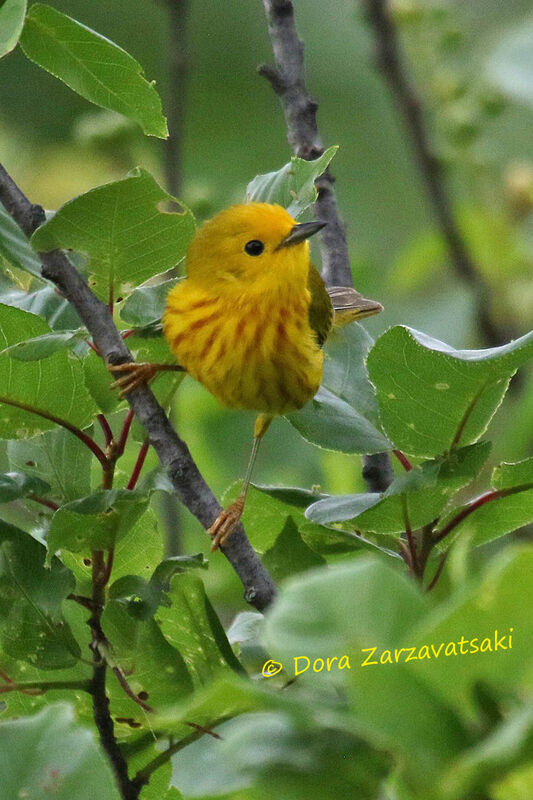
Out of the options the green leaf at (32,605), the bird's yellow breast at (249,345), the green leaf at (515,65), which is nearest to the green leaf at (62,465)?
the green leaf at (32,605)

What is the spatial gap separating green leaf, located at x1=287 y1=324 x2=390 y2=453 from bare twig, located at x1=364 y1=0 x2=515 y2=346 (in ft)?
5.19

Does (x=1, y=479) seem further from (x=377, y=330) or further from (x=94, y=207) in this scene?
(x=377, y=330)

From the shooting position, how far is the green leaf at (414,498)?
51.4 inches

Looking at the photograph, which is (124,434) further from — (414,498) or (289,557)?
(414,498)

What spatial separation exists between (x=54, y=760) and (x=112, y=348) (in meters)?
0.61

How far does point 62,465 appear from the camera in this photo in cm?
148

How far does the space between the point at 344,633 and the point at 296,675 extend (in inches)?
6.9

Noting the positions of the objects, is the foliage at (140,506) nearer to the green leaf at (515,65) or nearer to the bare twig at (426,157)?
the green leaf at (515,65)

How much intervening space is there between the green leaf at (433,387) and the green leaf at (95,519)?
31 cm

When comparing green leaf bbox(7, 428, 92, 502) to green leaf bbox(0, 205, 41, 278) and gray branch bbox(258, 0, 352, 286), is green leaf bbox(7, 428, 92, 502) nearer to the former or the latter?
green leaf bbox(0, 205, 41, 278)

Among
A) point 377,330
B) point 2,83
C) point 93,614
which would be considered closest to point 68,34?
point 93,614

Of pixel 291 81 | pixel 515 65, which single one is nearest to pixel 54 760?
pixel 291 81

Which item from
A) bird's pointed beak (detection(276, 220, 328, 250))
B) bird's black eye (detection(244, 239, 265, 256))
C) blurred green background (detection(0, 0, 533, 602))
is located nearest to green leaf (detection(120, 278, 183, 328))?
bird's pointed beak (detection(276, 220, 328, 250))

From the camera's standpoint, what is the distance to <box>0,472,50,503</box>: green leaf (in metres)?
1.36
